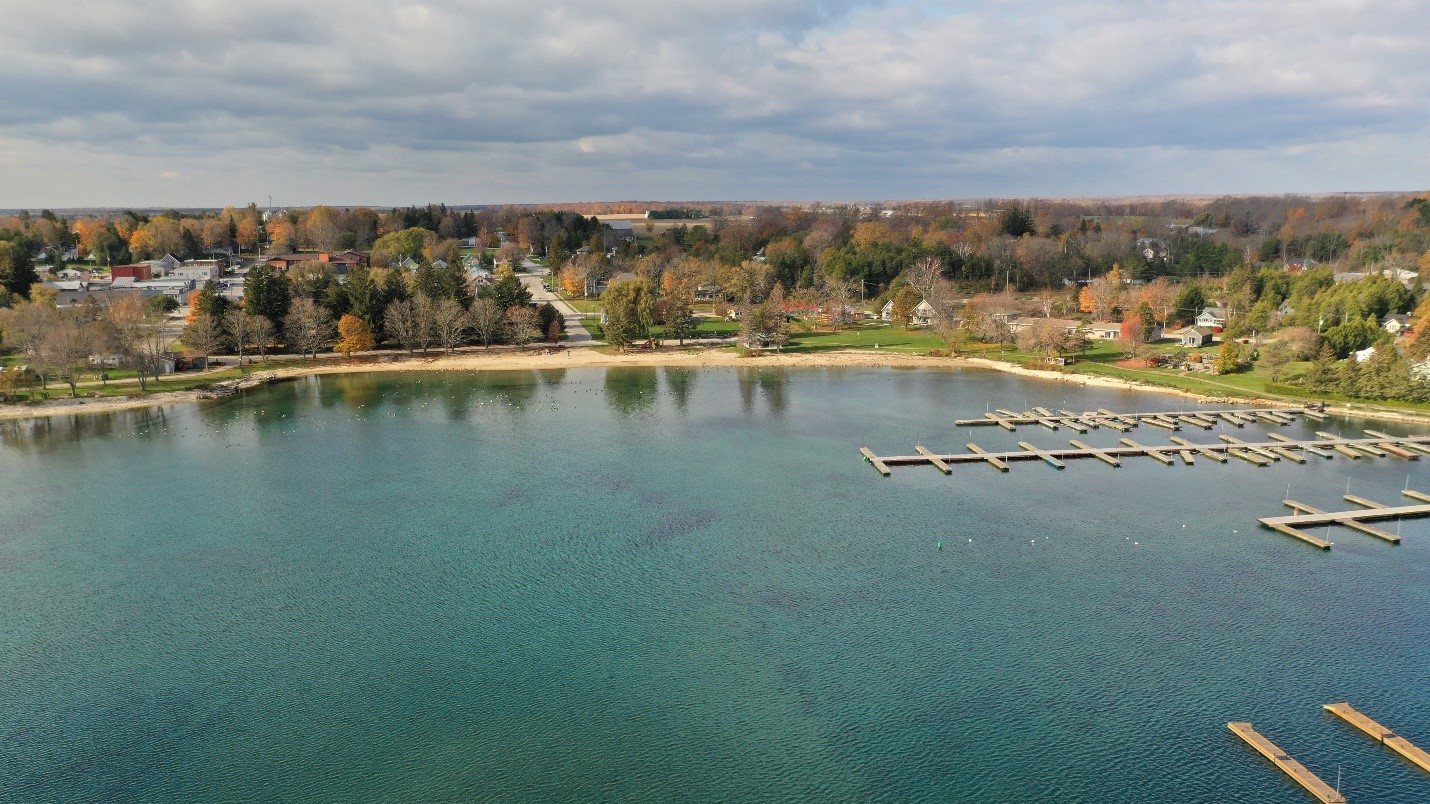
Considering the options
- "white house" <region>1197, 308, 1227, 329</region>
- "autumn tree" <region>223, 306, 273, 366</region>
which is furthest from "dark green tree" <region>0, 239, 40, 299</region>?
"white house" <region>1197, 308, 1227, 329</region>

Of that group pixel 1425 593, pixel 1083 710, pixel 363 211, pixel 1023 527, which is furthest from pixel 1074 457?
pixel 363 211

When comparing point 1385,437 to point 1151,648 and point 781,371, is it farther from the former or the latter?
point 781,371

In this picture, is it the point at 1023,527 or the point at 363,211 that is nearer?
the point at 1023,527

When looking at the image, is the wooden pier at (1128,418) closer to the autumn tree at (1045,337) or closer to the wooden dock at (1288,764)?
the autumn tree at (1045,337)

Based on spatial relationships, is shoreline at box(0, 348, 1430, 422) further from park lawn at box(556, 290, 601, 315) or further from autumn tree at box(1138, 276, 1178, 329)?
park lawn at box(556, 290, 601, 315)

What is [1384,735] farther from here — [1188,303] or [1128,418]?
[1188,303]

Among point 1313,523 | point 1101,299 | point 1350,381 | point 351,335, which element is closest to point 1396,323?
point 1350,381
